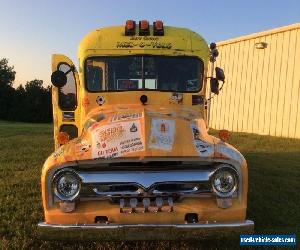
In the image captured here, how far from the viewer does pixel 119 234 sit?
4113 millimetres

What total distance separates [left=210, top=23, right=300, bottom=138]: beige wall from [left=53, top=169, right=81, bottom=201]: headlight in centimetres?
1550

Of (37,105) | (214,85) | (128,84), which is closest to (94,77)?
(128,84)

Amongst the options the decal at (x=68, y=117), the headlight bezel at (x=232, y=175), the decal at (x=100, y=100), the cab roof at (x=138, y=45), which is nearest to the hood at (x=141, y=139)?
the headlight bezel at (x=232, y=175)

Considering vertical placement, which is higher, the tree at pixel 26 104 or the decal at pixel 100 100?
the decal at pixel 100 100

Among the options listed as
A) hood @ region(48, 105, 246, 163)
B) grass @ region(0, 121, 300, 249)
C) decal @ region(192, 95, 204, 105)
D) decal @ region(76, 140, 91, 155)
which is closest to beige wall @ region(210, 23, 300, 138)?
grass @ region(0, 121, 300, 249)

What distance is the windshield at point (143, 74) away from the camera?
6176 mm

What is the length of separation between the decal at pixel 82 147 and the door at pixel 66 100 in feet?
5.49

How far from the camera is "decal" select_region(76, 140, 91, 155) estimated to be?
4.44 meters

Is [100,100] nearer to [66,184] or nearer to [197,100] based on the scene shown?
[197,100]

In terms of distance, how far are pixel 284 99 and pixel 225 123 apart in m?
4.71

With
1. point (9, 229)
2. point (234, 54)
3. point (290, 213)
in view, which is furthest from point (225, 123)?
point (9, 229)

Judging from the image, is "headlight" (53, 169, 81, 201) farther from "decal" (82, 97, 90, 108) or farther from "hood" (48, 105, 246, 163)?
"decal" (82, 97, 90, 108)

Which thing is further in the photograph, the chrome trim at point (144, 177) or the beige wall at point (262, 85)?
the beige wall at point (262, 85)

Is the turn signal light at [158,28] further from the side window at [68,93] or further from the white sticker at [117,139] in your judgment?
the white sticker at [117,139]
